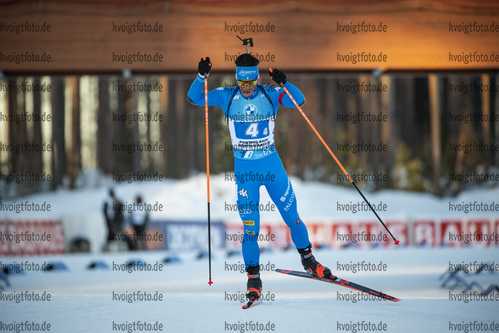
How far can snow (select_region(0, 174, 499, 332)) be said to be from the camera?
3824 millimetres

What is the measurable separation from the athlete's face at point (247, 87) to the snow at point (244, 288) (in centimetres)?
189

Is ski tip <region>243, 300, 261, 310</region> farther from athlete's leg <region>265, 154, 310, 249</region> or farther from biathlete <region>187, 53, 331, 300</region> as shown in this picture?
athlete's leg <region>265, 154, 310, 249</region>

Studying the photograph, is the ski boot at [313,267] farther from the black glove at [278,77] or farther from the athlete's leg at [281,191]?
the black glove at [278,77]

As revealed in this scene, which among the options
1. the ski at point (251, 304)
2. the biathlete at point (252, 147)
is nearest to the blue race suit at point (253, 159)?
the biathlete at point (252, 147)

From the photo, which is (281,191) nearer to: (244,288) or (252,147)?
(252,147)

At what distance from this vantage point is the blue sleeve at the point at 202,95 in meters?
4.82

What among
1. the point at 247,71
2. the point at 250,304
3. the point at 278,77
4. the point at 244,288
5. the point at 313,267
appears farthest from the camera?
the point at 244,288

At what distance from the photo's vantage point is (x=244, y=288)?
25.7 feet

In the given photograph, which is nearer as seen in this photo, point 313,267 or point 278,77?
point 278,77

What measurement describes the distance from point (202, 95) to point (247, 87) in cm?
45

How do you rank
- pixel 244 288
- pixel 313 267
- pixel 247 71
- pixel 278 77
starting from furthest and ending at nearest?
pixel 244 288 → pixel 313 267 → pixel 278 77 → pixel 247 71

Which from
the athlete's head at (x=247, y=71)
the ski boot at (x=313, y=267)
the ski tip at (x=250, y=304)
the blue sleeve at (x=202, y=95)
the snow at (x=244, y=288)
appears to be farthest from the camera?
the ski boot at (x=313, y=267)

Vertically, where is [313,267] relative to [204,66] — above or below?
below

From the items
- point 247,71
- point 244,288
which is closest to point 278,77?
point 247,71
